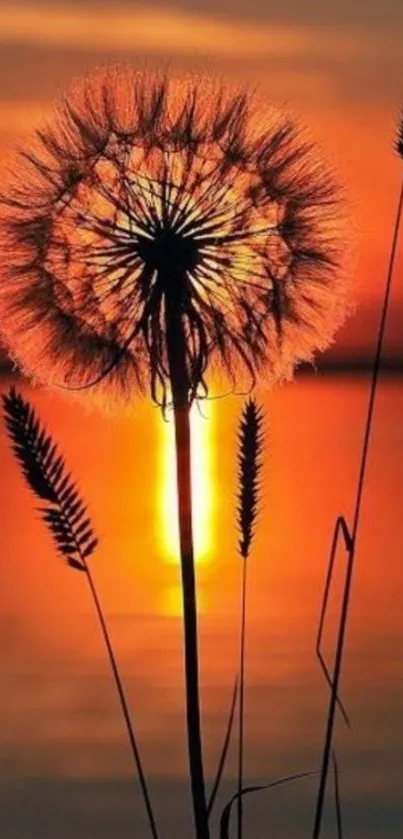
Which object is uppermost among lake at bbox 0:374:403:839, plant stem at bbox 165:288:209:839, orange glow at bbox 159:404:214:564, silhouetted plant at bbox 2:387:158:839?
silhouetted plant at bbox 2:387:158:839

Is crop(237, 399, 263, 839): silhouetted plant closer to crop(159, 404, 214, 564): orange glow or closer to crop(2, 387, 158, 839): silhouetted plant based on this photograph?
crop(2, 387, 158, 839): silhouetted plant

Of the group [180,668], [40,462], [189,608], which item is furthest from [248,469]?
[180,668]

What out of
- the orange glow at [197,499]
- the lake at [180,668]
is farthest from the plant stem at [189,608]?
the orange glow at [197,499]

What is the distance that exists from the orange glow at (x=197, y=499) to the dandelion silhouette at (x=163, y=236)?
14312mm

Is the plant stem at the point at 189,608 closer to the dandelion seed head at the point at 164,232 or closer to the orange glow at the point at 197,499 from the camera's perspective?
the dandelion seed head at the point at 164,232

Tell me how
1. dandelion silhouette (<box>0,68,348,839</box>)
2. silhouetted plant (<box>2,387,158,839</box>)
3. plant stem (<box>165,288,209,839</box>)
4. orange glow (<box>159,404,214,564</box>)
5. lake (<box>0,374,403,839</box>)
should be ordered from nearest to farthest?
silhouetted plant (<box>2,387,158,839</box>)
plant stem (<box>165,288,209,839</box>)
dandelion silhouette (<box>0,68,348,839</box>)
lake (<box>0,374,403,839</box>)
orange glow (<box>159,404,214,564</box>)

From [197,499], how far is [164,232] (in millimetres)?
39722

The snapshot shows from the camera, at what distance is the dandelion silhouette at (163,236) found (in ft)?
19.1

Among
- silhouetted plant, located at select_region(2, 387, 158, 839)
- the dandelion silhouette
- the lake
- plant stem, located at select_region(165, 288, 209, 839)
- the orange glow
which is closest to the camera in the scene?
silhouetted plant, located at select_region(2, 387, 158, 839)

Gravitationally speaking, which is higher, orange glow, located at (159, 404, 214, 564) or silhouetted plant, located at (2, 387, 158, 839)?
silhouetted plant, located at (2, 387, 158, 839)

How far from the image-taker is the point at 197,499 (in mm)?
45344

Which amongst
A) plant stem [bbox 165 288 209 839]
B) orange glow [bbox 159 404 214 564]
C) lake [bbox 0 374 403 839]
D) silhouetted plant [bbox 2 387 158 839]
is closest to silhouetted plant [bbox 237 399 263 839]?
plant stem [bbox 165 288 209 839]

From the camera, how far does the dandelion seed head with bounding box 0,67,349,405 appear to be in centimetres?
584

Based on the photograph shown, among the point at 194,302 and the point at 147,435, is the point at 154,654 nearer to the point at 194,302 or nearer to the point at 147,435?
the point at 194,302
